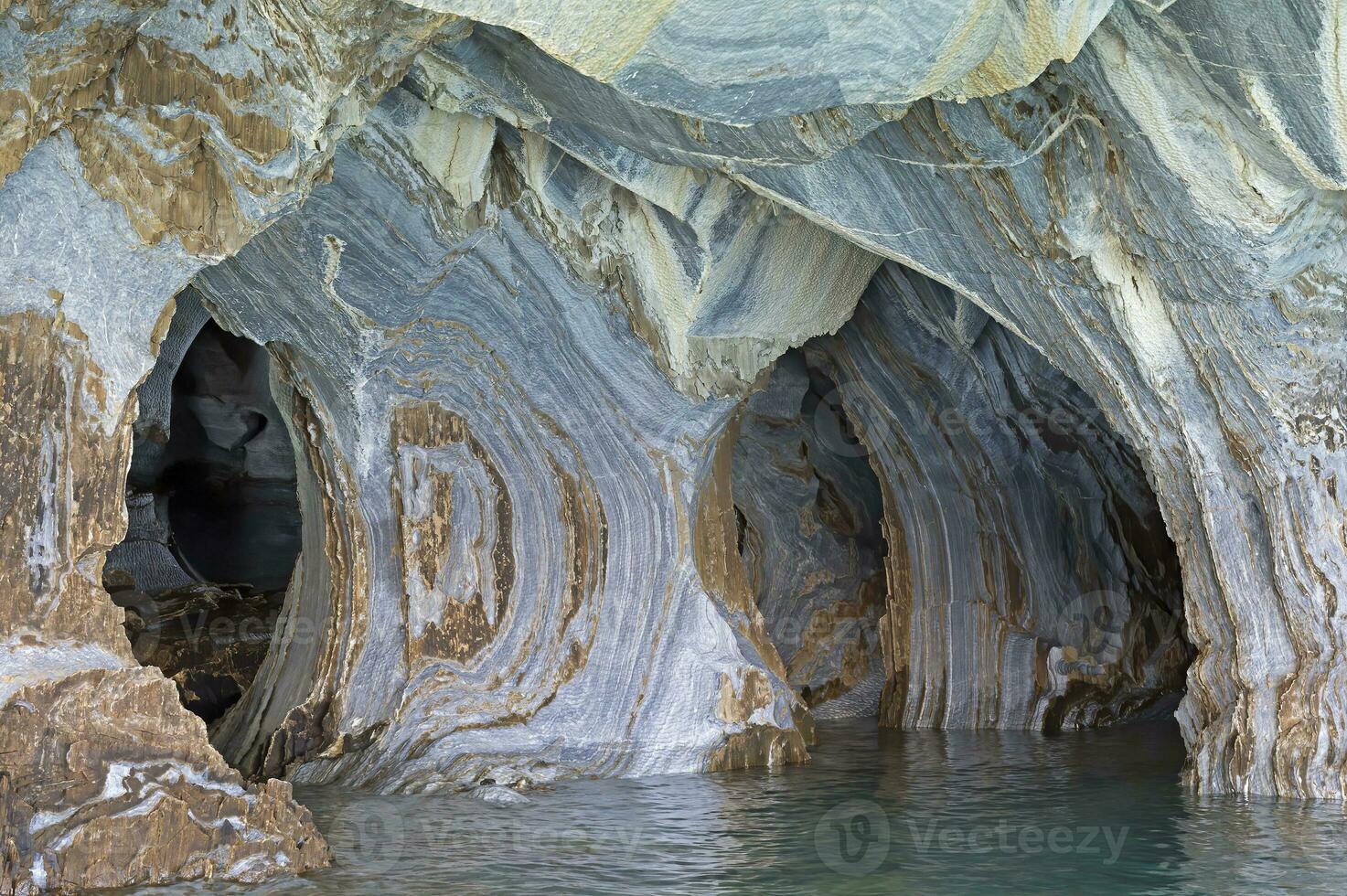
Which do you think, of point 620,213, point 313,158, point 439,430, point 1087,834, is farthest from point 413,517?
point 1087,834

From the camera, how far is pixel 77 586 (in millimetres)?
5055

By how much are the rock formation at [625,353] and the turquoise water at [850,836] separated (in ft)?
1.49

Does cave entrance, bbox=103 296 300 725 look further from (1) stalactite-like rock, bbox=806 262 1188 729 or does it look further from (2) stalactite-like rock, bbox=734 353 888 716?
(1) stalactite-like rock, bbox=806 262 1188 729

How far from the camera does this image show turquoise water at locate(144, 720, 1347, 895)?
15.8ft

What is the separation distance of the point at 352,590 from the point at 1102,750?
4.81m

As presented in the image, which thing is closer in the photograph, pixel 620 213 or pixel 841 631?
pixel 620 213

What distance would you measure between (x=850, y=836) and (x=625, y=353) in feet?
11.0

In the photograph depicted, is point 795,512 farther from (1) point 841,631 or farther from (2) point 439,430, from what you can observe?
(2) point 439,430

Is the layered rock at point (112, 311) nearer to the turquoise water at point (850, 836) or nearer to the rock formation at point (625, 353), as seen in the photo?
the rock formation at point (625, 353)

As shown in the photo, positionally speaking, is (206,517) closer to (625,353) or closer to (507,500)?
(507,500)

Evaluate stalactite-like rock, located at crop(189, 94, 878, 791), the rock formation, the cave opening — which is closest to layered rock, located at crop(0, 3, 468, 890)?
the rock formation

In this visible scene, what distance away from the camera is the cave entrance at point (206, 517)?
10.4 m

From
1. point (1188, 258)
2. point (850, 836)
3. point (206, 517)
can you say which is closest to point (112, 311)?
point (850, 836)

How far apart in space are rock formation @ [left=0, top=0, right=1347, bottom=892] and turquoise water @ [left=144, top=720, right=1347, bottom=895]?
456 millimetres
